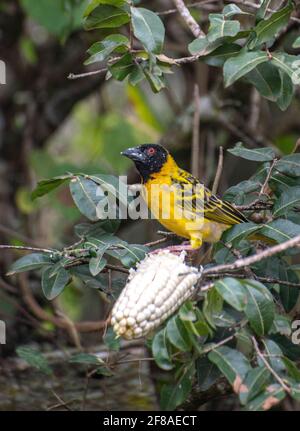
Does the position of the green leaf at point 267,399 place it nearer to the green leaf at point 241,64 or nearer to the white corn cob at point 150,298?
the white corn cob at point 150,298

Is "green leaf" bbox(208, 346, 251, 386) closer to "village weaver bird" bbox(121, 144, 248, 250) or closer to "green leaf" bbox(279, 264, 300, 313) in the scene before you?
"green leaf" bbox(279, 264, 300, 313)

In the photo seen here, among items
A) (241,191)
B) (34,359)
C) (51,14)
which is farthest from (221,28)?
(51,14)

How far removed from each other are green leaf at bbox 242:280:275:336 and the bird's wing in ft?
2.91

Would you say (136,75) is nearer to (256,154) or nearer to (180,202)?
(256,154)

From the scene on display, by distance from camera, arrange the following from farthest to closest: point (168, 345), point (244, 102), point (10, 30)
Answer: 1. point (10, 30)
2. point (244, 102)
3. point (168, 345)

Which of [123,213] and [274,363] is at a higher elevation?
[123,213]

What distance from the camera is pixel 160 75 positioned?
2467 mm

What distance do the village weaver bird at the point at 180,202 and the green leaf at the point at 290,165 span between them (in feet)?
1.15

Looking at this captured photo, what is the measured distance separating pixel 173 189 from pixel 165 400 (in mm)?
1189

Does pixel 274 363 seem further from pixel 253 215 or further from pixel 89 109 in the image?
pixel 89 109

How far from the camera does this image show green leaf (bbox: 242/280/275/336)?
2.07 metres

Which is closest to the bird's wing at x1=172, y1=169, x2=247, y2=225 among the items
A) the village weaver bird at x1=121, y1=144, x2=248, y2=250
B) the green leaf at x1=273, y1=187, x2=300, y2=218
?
the village weaver bird at x1=121, y1=144, x2=248, y2=250

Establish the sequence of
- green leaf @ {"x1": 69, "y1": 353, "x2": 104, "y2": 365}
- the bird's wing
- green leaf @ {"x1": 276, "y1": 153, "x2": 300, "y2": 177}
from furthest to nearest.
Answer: the bird's wing → green leaf @ {"x1": 69, "y1": 353, "x2": 104, "y2": 365} → green leaf @ {"x1": 276, "y1": 153, "x2": 300, "y2": 177}
